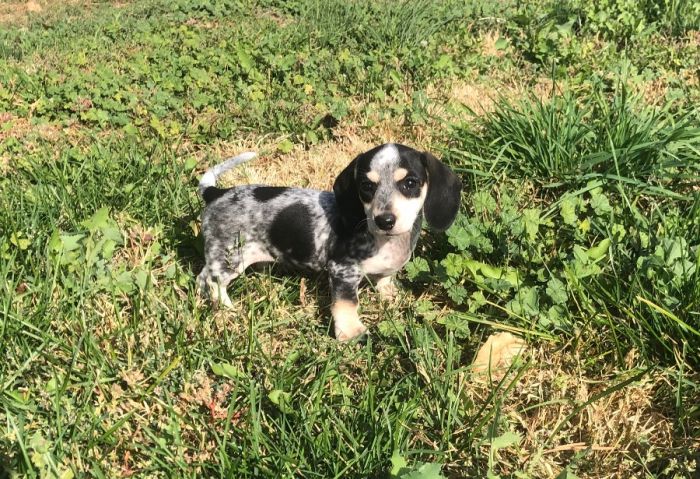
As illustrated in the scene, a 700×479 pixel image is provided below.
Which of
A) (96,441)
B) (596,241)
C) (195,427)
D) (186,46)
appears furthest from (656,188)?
(186,46)

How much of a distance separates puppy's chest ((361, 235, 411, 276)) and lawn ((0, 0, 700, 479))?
0.72 feet

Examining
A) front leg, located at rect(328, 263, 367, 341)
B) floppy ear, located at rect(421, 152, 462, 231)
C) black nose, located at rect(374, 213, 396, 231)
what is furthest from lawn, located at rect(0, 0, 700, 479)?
black nose, located at rect(374, 213, 396, 231)

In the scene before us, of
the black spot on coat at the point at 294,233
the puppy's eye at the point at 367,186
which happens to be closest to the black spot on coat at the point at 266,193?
the black spot on coat at the point at 294,233

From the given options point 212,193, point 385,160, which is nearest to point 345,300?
point 385,160

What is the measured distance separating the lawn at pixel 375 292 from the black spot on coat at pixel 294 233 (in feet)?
0.76

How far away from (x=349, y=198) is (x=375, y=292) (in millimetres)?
717

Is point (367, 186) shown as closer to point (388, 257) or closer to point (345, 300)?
point (388, 257)

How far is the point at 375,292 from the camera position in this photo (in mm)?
3818

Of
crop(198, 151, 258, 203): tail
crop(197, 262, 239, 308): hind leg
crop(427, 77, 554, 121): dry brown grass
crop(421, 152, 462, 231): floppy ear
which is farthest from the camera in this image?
→ crop(427, 77, 554, 121): dry brown grass

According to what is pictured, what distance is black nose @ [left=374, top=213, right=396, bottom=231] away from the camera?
3010mm

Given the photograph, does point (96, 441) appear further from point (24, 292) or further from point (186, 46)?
point (186, 46)

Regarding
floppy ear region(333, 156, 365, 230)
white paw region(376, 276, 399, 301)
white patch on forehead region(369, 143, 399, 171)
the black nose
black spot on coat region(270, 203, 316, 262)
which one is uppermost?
white patch on forehead region(369, 143, 399, 171)

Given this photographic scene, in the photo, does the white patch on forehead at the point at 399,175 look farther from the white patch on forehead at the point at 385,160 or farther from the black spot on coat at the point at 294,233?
the black spot on coat at the point at 294,233

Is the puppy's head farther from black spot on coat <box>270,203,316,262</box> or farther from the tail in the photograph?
the tail
